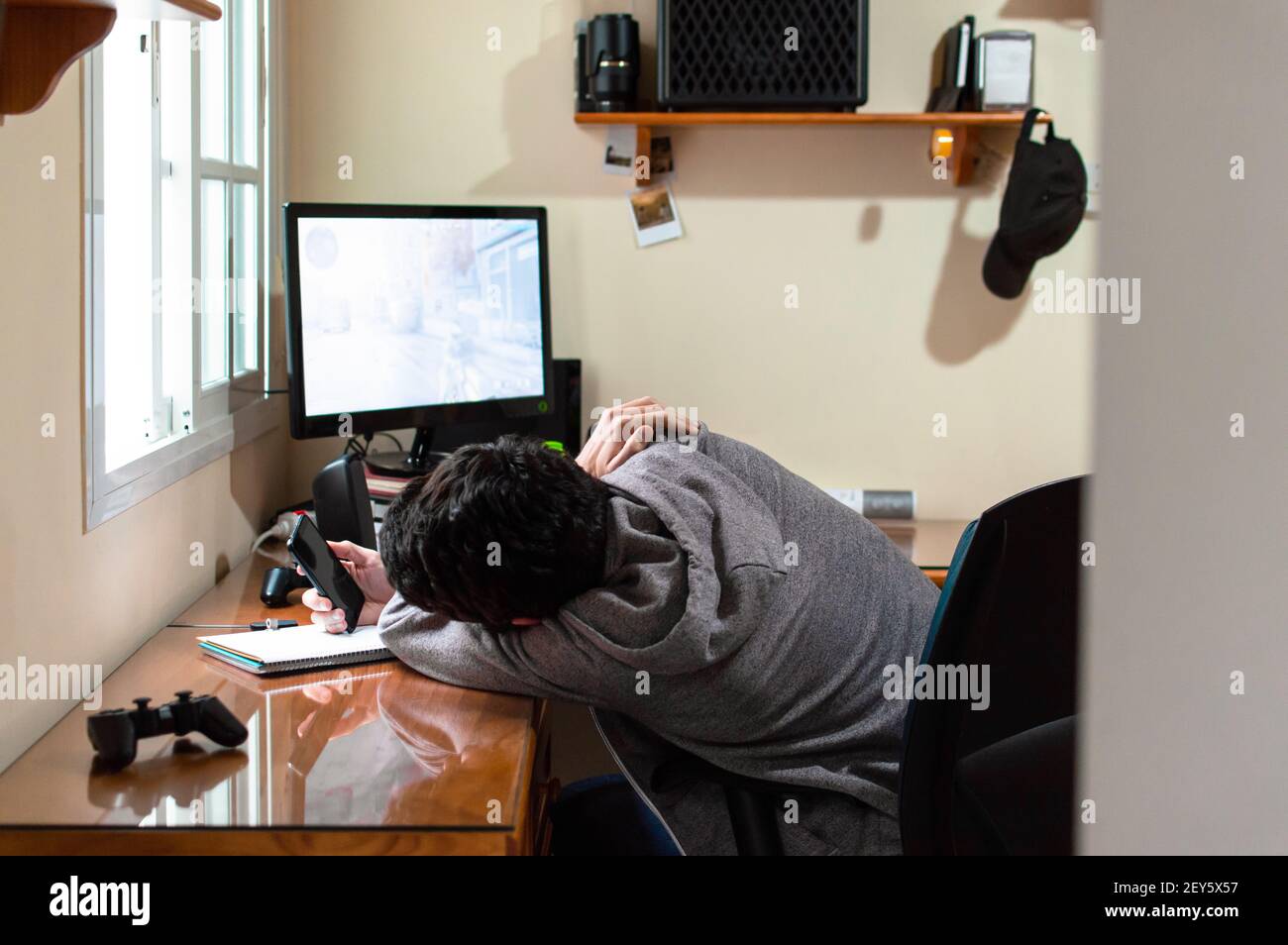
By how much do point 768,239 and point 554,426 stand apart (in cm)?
60

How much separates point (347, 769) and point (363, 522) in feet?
2.22

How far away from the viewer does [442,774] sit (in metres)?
1.10

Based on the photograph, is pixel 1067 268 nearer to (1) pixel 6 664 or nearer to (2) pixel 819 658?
(2) pixel 819 658

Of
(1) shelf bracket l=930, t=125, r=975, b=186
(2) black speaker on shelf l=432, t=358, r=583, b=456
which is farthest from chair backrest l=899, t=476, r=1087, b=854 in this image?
(1) shelf bracket l=930, t=125, r=975, b=186

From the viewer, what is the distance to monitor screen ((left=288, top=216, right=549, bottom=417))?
6.29 feet

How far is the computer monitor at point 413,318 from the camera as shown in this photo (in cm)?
190

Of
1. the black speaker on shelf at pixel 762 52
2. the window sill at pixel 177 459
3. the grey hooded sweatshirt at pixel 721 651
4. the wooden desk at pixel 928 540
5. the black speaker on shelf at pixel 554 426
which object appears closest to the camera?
the grey hooded sweatshirt at pixel 721 651

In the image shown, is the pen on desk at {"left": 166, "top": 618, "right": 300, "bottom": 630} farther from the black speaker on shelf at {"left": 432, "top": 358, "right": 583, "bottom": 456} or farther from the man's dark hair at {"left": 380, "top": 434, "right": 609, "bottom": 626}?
the black speaker on shelf at {"left": 432, "top": 358, "right": 583, "bottom": 456}

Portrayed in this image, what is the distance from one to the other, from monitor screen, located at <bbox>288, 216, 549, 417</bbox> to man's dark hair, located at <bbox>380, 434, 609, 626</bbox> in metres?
0.79

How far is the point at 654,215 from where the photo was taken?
245 cm

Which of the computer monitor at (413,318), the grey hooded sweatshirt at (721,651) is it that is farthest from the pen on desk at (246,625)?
the computer monitor at (413,318)

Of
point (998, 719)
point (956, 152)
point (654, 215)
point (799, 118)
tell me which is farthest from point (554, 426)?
point (998, 719)

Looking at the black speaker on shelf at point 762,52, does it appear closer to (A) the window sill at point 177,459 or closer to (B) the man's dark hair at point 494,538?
(A) the window sill at point 177,459

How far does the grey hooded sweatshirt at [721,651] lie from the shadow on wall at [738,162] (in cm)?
119
